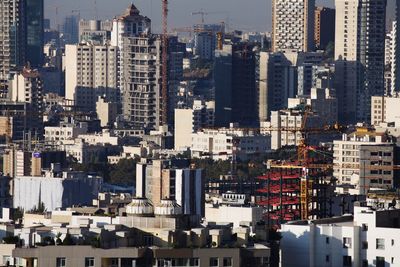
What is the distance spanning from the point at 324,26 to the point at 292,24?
3.08 meters

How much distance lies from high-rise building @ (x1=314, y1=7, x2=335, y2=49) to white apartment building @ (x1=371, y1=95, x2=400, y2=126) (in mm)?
31888

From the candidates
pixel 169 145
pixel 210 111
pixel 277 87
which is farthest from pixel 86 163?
pixel 277 87

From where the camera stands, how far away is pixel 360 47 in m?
126

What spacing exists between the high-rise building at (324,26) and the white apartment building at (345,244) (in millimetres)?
110509

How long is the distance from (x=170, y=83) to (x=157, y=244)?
298 ft

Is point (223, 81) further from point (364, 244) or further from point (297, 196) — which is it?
point (364, 244)

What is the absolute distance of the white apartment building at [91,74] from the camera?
128 m

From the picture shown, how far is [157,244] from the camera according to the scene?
28.2 metres

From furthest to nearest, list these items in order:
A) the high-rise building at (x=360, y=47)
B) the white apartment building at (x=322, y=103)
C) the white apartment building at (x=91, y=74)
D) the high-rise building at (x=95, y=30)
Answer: the high-rise building at (x=95, y=30) → the white apartment building at (x=91, y=74) → the high-rise building at (x=360, y=47) → the white apartment building at (x=322, y=103)

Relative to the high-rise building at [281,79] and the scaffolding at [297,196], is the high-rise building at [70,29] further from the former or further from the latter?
the scaffolding at [297,196]

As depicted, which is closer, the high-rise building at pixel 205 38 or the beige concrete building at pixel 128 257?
the beige concrete building at pixel 128 257

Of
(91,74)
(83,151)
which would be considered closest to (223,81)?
(91,74)

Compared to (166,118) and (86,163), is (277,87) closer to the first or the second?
(166,118)

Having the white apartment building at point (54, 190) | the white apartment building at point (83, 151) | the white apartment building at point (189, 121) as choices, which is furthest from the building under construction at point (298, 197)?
the white apartment building at point (189, 121)
